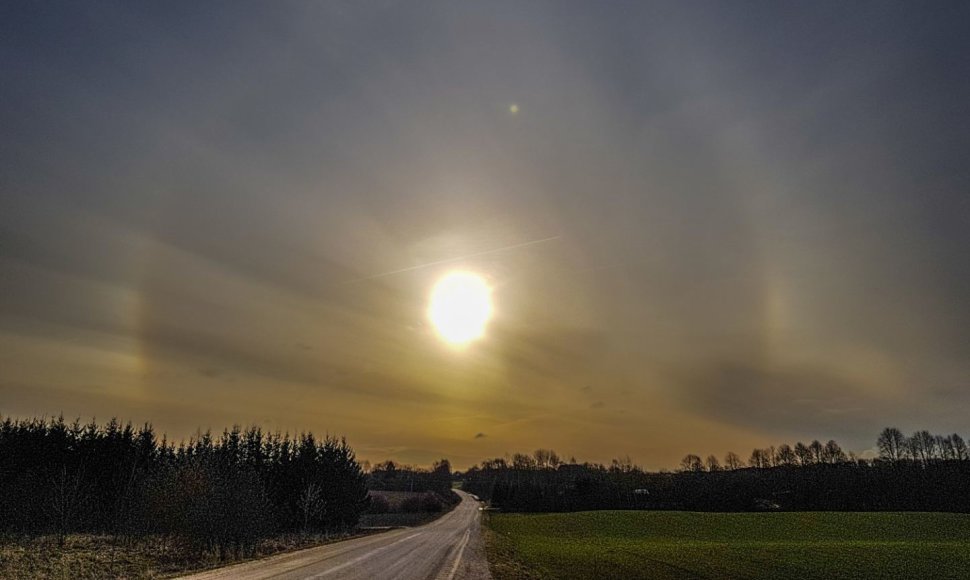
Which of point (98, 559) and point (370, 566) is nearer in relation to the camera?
point (370, 566)

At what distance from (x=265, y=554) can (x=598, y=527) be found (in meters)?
68.1

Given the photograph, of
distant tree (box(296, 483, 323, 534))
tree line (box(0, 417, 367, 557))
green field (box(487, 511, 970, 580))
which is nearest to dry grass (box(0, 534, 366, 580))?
tree line (box(0, 417, 367, 557))

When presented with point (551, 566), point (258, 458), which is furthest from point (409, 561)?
point (258, 458)

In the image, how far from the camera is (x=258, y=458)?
85.4 metres

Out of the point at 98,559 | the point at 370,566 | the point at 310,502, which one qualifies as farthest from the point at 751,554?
the point at 310,502

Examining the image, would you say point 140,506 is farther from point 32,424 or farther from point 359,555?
point 32,424

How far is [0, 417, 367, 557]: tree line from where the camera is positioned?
4509 centimetres

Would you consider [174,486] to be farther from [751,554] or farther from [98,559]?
[751,554]

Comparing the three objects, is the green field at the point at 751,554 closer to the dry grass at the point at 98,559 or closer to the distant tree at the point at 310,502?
the dry grass at the point at 98,559

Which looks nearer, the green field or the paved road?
the paved road

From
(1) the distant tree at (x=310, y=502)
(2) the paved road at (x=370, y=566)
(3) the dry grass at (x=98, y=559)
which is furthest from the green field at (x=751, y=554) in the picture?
(1) the distant tree at (x=310, y=502)

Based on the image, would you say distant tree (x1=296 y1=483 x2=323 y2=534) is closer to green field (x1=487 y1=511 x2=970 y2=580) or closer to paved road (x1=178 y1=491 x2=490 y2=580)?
green field (x1=487 y1=511 x2=970 y2=580)

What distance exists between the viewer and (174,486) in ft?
156

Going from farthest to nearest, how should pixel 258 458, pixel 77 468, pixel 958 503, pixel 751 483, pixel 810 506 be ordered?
pixel 751 483 < pixel 810 506 < pixel 958 503 < pixel 258 458 < pixel 77 468
